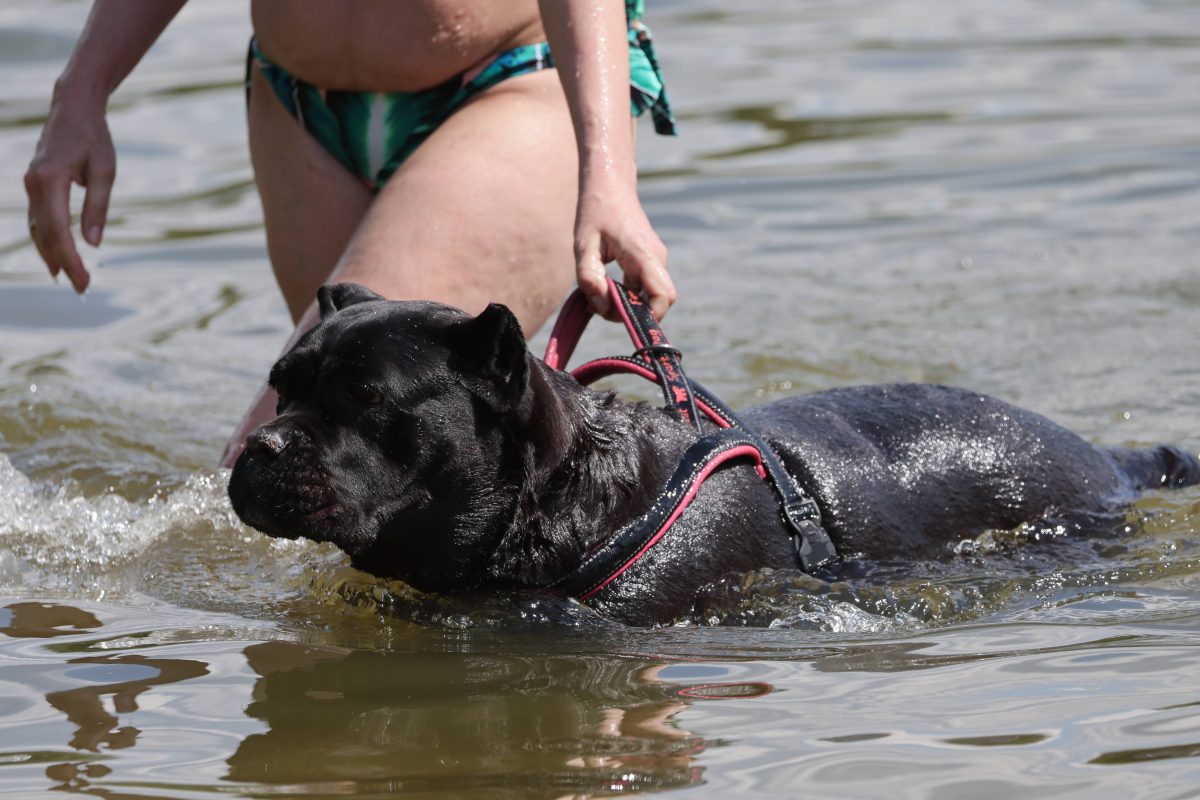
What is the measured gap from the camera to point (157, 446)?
6410mm

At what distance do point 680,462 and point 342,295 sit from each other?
924 millimetres

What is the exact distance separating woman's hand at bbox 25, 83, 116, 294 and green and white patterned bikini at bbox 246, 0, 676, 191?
0.56m

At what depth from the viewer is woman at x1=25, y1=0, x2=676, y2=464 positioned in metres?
4.71

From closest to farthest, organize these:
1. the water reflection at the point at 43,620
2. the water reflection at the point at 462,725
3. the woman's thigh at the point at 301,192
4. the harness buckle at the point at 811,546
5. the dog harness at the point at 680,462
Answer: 1. the water reflection at the point at 462,725
2. the dog harness at the point at 680,462
3. the water reflection at the point at 43,620
4. the harness buckle at the point at 811,546
5. the woman's thigh at the point at 301,192

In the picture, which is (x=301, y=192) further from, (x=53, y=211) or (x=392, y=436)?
(x=392, y=436)

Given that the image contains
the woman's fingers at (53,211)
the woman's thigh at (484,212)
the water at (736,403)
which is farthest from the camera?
the woman's fingers at (53,211)

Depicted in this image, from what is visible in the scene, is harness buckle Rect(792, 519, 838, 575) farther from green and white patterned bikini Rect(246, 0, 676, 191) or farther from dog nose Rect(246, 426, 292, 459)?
green and white patterned bikini Rect(246, 0, 676, 191)

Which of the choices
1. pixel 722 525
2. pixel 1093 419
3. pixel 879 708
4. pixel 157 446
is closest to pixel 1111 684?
pixel 879 708

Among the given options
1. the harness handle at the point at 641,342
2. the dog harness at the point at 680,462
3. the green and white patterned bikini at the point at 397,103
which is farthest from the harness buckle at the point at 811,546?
the green and white patterned bikini at the point at 397,103

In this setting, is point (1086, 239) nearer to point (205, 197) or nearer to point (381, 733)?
point (205, 197)

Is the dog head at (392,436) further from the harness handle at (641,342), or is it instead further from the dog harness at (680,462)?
the harness handle at (641,342)

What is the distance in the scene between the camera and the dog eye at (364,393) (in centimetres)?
362

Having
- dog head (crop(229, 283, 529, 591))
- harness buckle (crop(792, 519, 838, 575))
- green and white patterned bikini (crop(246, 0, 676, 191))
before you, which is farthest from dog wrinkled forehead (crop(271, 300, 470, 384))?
green and white patterned bikini (crop(246, 0, 676, 191))

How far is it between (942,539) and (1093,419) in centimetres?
227
